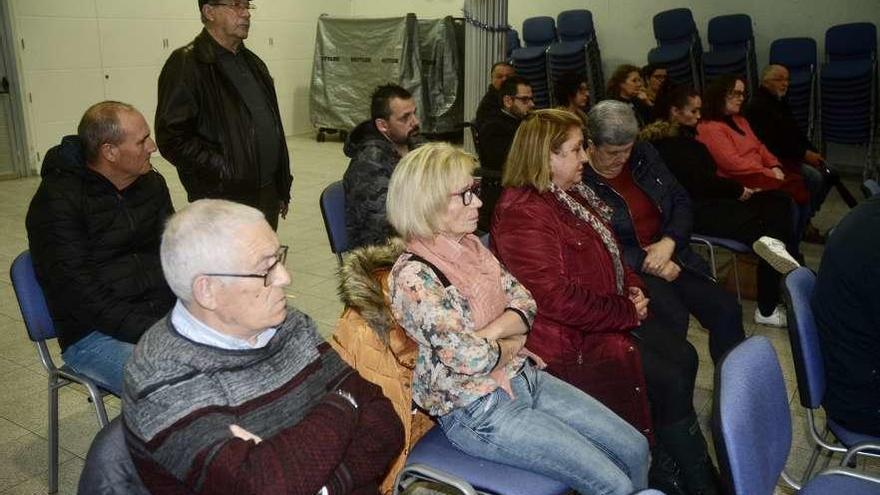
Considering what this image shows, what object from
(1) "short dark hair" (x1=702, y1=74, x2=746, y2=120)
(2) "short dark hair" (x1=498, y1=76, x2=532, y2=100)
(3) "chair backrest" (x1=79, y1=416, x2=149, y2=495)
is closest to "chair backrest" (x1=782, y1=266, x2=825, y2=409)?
(3) "chair backrest" (x1=79, y1=416, x2=149, y2=495)

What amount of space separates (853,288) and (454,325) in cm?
108

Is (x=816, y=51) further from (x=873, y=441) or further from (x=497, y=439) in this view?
(x=497, y=439)

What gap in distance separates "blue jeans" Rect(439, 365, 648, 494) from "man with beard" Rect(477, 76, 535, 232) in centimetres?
244

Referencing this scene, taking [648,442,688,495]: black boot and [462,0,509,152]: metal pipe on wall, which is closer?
[648,442,688,495]: black boot

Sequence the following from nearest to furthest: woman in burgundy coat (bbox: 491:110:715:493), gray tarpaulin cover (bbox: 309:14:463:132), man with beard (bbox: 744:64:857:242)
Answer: woman in burgundy coat (bbox: 491:110:715:493), man with beard (bbox: 744:64:857:242), gray tarpaulin cover (bbox: 309:14:463:132)

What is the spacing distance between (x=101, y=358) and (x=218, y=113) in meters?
1.37

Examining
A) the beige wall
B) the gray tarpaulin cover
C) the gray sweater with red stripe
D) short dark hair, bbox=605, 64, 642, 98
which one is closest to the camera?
the gray sweater with red stripe

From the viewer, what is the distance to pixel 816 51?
7.72m

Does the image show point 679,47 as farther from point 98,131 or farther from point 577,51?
point 98,131

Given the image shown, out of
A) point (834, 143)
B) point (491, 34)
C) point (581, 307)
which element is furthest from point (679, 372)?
point (834, 143)

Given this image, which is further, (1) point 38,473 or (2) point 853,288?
(1) point 38,473

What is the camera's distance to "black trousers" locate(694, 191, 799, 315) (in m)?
3.97

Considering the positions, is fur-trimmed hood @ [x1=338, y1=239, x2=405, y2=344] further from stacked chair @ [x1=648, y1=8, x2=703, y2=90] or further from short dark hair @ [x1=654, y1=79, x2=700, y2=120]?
stacked chair @ [x1=648, y1=8, x2=703, y2=90]

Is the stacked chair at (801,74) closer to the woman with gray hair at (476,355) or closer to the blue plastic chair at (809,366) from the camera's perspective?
the blue plastic chair at (809,366)
